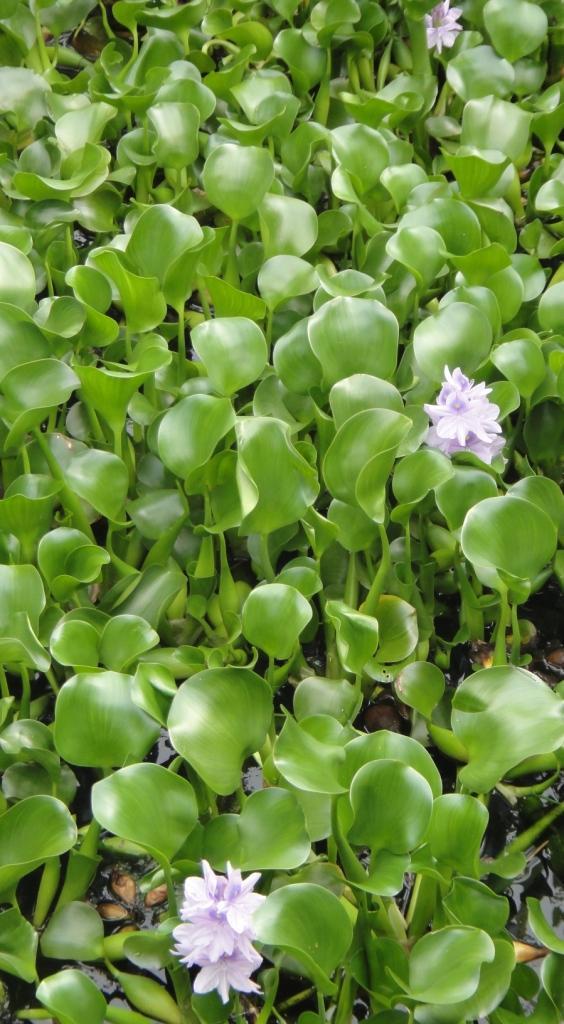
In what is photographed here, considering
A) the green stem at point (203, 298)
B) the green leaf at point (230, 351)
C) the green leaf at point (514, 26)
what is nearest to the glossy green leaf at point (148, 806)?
the green leaf at point (230, 351)

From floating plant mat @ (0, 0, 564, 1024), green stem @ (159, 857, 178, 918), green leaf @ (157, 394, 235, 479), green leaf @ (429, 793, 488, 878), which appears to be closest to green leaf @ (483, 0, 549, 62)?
floating plant mat @ (0, 0, 564, 1024)

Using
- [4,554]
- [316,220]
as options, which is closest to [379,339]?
[316,220]

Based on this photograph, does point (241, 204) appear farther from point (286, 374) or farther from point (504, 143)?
point (504, 143)

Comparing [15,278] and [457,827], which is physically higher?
[15,278]

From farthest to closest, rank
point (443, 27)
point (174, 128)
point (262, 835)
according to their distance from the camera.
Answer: point (443, 27) → point (174, 128) → point (262, 835)

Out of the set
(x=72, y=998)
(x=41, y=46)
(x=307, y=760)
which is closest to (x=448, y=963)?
(x=307, y=760)

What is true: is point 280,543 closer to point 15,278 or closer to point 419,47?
point 15,278

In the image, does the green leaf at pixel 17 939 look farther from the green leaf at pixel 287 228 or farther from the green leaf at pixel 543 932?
the green leaf at pixel 287 228

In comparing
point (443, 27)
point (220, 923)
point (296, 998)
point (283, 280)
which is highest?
point (443, 27)

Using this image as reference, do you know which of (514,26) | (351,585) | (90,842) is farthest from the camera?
(514,26)
